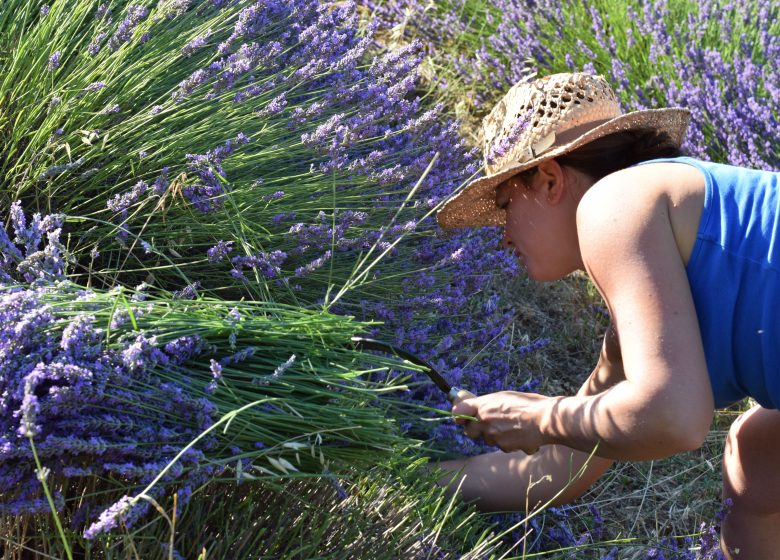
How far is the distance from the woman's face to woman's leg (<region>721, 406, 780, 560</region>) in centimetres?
60

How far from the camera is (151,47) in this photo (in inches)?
93.7

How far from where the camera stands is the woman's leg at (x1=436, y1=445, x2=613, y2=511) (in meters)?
Answer: 2.17

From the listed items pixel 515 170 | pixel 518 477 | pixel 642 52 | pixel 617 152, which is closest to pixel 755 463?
pixel 518 477

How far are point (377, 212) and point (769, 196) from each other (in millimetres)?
1030

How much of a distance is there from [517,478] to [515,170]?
2.63 feet

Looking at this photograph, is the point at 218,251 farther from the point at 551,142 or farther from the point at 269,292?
the point at 551,142

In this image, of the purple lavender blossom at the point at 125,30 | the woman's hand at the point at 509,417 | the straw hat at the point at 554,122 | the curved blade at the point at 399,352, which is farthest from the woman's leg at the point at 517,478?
the purple lavender blossom at the point at 125,30

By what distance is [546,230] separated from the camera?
1.80 meters

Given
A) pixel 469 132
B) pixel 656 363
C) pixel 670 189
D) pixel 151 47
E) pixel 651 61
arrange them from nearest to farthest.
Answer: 1. pixel 656 363
2. pixel 670 189
3. pixel 151 47
4. pixel 651 61
5. pixel 469 132

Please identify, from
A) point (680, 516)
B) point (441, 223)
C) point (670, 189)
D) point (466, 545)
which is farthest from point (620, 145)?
point (680, 516)

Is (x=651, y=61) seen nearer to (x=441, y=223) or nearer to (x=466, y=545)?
(x=441, y=223)

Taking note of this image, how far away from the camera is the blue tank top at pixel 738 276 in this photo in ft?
5.25

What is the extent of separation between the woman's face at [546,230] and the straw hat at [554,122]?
0.19ft

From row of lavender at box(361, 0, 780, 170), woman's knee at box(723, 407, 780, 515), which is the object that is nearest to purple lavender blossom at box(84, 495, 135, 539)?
woman's knee at box(723, 407, 780, 515)
